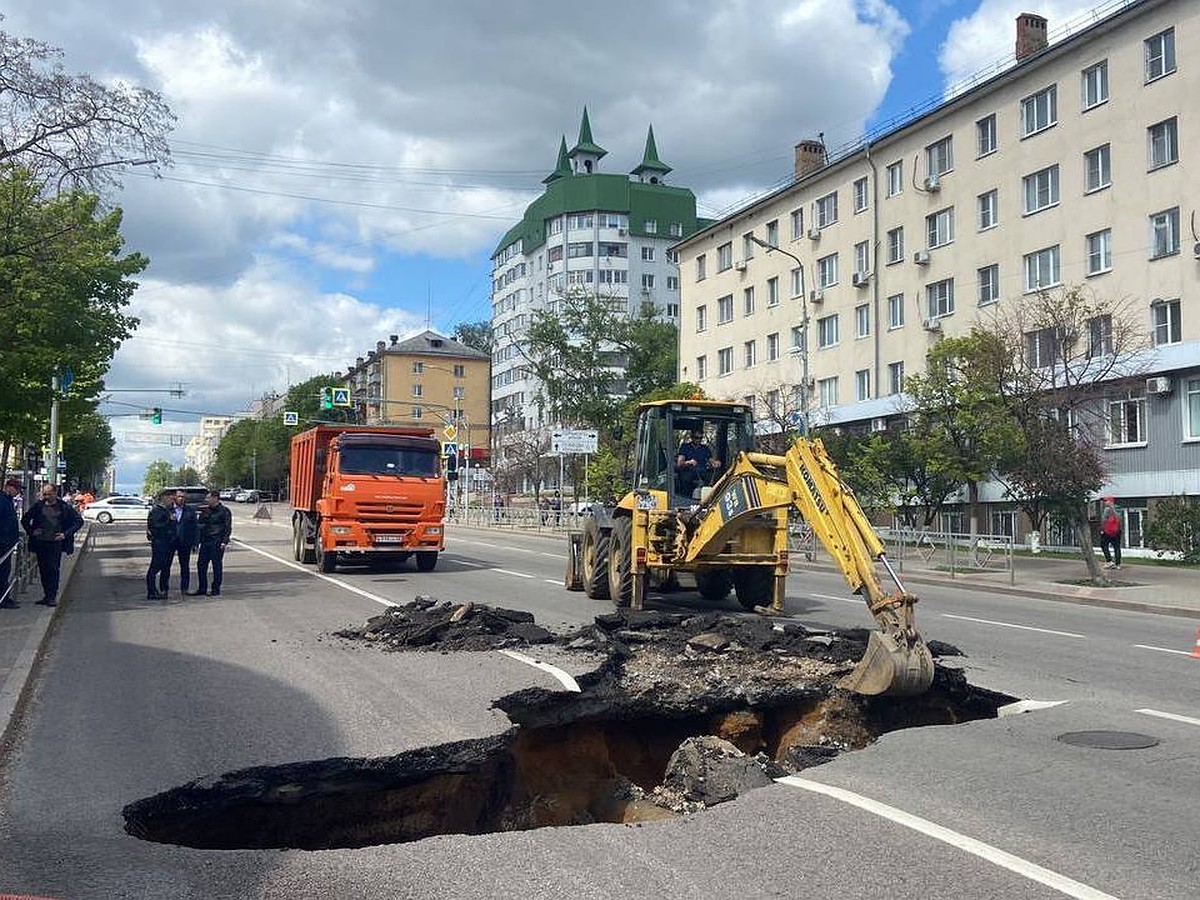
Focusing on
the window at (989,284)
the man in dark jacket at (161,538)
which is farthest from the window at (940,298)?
the man in dark jacket at (161,538)

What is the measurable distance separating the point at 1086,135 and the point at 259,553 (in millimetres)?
27584

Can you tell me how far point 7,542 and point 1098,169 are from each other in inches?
1214

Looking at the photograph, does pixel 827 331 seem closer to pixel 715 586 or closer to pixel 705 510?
pixel 715 586

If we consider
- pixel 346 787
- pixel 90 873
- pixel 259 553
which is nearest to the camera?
pixel 90 873

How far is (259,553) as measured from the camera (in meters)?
28.2

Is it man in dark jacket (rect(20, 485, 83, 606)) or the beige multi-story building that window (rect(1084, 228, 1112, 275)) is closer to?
man in dark jacket (rect(20, 485, 83, 606))

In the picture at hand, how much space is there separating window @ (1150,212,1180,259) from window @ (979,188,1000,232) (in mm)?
6487

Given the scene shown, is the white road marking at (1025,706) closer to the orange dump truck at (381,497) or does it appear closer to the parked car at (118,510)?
the orange dump truck at (381,497)

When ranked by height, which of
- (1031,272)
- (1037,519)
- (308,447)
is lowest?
(1037,519)

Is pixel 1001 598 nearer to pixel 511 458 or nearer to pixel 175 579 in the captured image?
pixel 175 579

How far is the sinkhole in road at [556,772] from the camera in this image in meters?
5.74

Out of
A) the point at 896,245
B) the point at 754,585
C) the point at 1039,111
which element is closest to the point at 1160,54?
the point at 1039,111

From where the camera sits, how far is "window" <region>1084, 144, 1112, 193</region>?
102 feet

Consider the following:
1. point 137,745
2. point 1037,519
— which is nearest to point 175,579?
point 137,745
